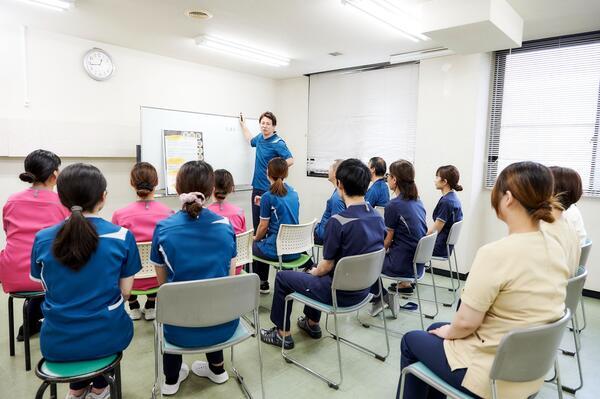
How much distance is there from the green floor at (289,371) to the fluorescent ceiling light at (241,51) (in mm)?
2913

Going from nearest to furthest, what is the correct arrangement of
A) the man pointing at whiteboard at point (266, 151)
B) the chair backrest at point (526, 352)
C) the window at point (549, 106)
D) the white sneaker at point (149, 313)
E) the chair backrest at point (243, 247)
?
1. the chair backrest at point (526, 352)
2. the chair backrest at point (243, 247)
3. the white sneaker at point (149, 313)
4. the window at point (549, 106)
5. the man pointing at whiteboard at point (266, 151)

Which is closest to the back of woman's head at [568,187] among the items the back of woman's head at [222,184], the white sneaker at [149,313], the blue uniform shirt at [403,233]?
the blue uniform shirt at [403,233]

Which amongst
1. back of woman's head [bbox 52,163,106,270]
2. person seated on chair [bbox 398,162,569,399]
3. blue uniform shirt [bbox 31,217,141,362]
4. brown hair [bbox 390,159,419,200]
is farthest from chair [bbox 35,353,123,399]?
brown hair [bbox 390,159,419,200]

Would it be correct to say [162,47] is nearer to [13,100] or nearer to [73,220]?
[13,100]

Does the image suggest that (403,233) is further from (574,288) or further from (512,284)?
(512,284)

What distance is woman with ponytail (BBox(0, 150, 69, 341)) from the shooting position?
2291mm

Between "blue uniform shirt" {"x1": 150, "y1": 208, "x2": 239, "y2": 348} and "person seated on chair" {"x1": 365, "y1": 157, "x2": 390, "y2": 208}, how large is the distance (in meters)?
2.35

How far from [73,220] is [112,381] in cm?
70

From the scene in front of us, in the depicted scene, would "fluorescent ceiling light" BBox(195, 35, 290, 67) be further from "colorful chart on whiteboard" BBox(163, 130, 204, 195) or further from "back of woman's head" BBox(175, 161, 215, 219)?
"back of woman's head" BBox(175, 161, 215, 219)

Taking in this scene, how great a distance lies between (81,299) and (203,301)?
0.50 metres

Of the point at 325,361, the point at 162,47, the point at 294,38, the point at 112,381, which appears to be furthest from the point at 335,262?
the point at 162,47

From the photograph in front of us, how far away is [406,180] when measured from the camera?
312cm

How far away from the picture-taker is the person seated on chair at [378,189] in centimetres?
395

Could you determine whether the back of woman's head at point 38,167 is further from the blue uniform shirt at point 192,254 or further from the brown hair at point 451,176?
the brown hair at point 451,176
